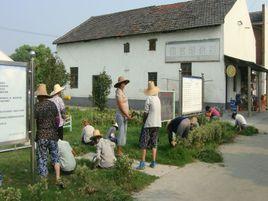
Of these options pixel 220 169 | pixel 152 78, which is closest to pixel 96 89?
pixel 152 78

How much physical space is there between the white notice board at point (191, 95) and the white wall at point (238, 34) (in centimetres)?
1347

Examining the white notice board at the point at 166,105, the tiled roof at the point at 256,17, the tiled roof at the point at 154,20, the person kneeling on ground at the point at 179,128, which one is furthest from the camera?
the tiled roof at the point at 256,17

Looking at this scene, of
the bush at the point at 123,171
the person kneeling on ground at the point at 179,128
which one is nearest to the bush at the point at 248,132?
the person kneeling on ground at the point at 179,128

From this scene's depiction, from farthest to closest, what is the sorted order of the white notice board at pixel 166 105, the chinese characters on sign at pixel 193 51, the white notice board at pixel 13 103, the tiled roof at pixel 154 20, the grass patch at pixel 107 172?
the tiled roof at pixel 154 20 → the chinese characters on sign at pixel 193 51 → the white notice board at pixel 166 105 → the grass patch at pixel 107 172 → the white notice board at pixel 13 103

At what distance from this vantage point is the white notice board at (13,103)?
20.8 ft

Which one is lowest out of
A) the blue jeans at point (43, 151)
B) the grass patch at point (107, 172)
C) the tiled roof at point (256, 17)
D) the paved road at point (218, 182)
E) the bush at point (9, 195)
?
the paved road at point (218, 182)

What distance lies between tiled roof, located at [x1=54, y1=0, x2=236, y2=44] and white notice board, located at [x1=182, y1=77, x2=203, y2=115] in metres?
13.0

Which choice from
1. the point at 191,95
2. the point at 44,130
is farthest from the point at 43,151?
the point at 191,95

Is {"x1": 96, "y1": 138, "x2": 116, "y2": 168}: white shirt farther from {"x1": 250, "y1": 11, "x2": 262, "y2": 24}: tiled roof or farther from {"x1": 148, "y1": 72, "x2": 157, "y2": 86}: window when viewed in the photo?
{"x1": 250, "y1": 11, "x2": 262, "y2": 24}: tiled roof

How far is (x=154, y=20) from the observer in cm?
3097

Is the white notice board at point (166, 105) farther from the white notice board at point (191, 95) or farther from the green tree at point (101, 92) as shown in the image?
the green tree at point (101, 92)

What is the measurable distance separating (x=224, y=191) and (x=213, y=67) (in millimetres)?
19983

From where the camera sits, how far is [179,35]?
28.5 meters

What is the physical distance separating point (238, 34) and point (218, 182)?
75.7ft
